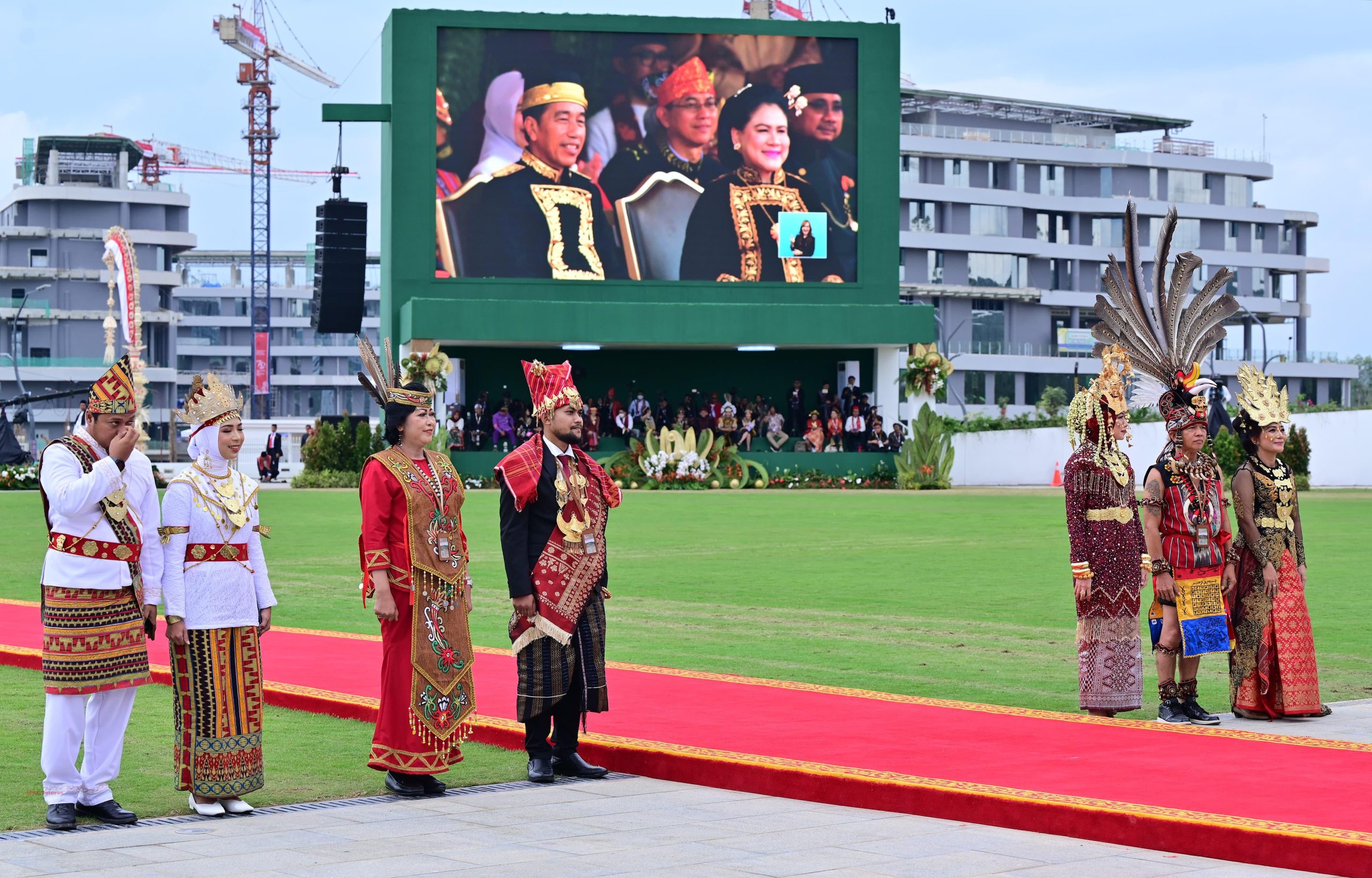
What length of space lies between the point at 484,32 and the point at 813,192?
30.6 ft

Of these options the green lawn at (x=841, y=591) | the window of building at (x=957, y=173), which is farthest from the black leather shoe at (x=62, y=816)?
the window of building at (x=957, y=173)

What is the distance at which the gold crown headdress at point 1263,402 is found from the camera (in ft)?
32.5

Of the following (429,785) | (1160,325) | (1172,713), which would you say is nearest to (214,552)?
(429,785)

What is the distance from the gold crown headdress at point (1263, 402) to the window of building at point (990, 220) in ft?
263

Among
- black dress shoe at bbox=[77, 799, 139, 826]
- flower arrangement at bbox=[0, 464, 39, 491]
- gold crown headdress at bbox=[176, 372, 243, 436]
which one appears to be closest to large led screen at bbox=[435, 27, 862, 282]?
flower arrangement at bbox=[0, 464, 39, 491]

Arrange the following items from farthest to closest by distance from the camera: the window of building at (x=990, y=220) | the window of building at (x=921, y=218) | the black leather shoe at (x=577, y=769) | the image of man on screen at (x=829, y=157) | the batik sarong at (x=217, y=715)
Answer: the window of building at (x=990, y=220) < the window of building at (x=921, y=218) < the image of man on screen at (x=829, y=157) < the black leather shoe at (x=577, y=769) < the batik sarong at (x=217, y=715)

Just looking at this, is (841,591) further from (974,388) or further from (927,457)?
(974,388)

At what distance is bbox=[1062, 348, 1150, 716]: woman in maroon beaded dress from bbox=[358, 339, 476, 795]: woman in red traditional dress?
356cm

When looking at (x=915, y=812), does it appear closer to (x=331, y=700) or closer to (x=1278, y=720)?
(x=1278, y=720)

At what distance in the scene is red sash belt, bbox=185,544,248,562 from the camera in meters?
7.27

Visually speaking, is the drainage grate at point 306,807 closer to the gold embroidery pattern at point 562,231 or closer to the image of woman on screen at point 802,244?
the gold embroidery pattern at point 562,231

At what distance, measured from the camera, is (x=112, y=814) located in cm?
697

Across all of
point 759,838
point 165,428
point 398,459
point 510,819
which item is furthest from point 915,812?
point 165,428

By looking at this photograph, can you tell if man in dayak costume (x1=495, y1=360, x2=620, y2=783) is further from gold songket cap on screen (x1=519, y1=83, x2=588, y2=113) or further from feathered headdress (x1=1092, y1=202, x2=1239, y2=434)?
gold songket cap on screen (x1=519, y1=83, x2=588, y2=113)
